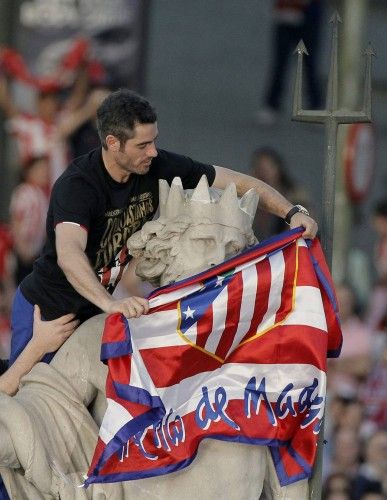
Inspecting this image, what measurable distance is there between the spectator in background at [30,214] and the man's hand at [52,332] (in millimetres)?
6730

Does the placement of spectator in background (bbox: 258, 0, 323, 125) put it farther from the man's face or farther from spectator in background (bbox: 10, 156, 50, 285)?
the man's face

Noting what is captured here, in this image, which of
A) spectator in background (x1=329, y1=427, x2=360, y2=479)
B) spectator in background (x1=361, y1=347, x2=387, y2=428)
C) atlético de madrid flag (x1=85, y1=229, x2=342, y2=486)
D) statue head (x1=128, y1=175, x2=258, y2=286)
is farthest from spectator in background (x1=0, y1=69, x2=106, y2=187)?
atlético de madrid flag (x1=85, y1=229, x2=342, y2=486)

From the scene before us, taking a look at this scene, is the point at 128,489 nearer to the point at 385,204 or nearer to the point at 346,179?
the point at 385,204

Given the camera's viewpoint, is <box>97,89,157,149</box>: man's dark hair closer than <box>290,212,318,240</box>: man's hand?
Yes

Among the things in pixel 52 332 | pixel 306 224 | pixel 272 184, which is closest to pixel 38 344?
pixel 52 332

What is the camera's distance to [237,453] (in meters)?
8.02

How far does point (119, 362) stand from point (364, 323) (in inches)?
298

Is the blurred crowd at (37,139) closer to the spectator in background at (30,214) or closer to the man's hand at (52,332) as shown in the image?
the spectator in background at (30,214)

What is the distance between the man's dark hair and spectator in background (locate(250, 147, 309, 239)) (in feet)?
23.6

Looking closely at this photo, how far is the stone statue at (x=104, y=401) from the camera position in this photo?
795 cm

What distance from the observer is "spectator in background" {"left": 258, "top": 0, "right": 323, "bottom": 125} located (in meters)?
17.4

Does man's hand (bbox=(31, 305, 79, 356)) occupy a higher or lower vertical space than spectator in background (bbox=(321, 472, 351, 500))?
higher

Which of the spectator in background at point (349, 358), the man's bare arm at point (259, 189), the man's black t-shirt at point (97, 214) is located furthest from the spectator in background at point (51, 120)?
the man's black t-shirt at point (97, 214)

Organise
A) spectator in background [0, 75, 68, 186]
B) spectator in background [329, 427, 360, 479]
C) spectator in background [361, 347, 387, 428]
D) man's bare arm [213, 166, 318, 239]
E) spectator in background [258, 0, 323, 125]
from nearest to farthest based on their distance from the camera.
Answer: man's bare arm [213, 166, 318, 239], spectator in background [329, 427, 360, 479], spectator in background [361, 347, 387, 428], spectator in background [0, 75, 68, 186], spectator in background [258, 0, 323, 125]
